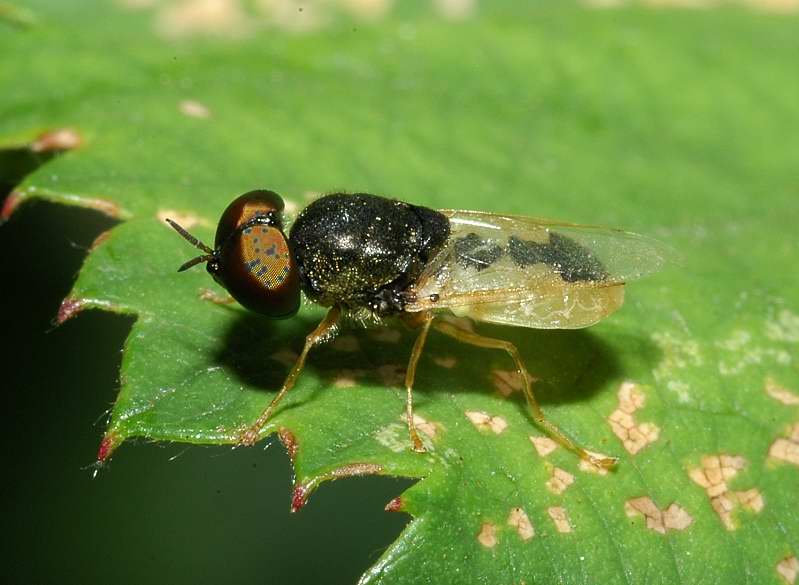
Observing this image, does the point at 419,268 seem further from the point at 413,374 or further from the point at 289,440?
the point at 289,440

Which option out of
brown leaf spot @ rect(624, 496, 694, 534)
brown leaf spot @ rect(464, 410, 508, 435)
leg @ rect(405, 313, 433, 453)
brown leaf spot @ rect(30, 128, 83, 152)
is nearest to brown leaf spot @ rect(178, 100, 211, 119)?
brown leaf spot @ rect(30, 128, 83, 152)

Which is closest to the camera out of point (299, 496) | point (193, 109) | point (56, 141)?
point (299, 496)

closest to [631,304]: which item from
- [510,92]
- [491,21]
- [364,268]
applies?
[364,268]

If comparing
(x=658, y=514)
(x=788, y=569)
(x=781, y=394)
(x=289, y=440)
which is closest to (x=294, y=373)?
(x=289, y=440)

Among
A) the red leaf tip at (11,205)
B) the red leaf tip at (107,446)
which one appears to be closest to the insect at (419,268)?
the red leaf tip at (107,446)

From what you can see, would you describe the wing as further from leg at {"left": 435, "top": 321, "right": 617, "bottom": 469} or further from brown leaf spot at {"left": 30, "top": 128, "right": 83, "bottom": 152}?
brown leaf spot at {"left": 30, "top": 128, "right": 83, "bottom": 152}

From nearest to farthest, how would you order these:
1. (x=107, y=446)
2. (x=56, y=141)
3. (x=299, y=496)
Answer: (x=299, y=496) < (x=107, y=446) < (x=56, y=141)
